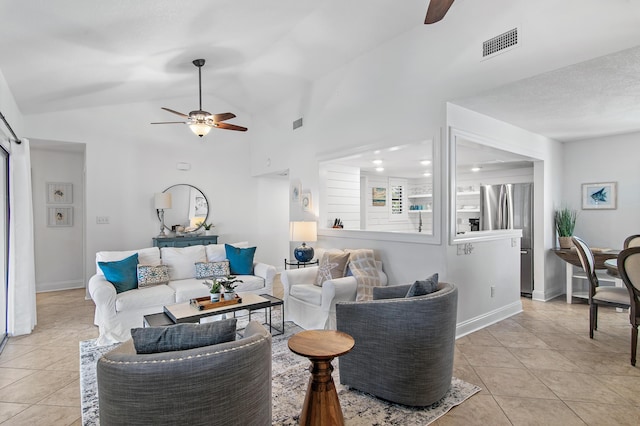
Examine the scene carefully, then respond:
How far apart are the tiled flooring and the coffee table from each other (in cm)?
70

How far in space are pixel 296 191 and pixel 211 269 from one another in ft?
6.25

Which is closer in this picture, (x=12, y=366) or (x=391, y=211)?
(x=12, y=366)

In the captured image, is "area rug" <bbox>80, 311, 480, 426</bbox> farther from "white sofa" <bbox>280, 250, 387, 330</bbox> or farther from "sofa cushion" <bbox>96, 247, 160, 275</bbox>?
"sofa cushion" <bbox>96, 247, 160, 275</bbox>

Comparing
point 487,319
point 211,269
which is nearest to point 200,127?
point 211,269

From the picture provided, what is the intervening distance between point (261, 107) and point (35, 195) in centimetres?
412

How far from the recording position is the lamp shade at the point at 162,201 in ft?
19.7

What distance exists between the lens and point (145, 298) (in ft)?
12.6

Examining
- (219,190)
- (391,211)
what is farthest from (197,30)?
(391,211)

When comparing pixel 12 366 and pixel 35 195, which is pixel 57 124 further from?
A: pixel 12 366

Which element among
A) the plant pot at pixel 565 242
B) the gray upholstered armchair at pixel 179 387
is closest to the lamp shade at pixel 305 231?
the gray upholstered armchair at pixel 179 387

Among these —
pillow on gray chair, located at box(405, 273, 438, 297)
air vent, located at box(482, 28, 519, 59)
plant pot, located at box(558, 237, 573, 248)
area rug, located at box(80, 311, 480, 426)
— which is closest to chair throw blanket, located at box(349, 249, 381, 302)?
area rug, located at box(80, 311, 480, 426)

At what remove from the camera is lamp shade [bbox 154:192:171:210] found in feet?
19.7

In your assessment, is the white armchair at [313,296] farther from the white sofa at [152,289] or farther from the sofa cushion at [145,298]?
the sofa cushion at [145,298]

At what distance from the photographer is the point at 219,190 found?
6.99 metres
